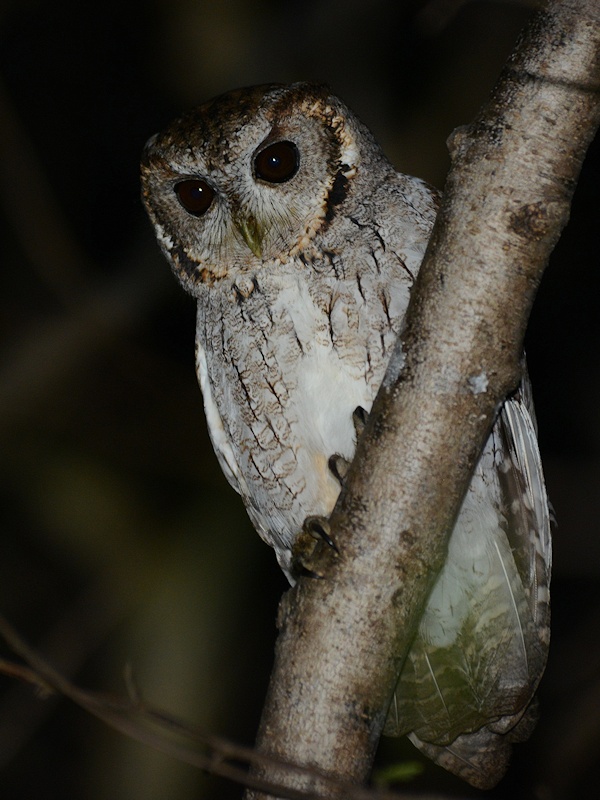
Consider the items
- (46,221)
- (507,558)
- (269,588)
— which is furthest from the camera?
(269,588)

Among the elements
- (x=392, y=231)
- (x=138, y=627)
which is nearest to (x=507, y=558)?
(x=392, y=231)

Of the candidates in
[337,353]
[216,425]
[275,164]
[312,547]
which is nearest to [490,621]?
[312,547]

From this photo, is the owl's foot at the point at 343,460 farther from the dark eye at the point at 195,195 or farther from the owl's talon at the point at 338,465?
the dark eye at the point at 195,195

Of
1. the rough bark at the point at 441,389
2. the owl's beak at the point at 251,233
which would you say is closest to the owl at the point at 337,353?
the owl's beak at the point at 251,233

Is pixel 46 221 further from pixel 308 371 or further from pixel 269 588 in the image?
pixel 269 588

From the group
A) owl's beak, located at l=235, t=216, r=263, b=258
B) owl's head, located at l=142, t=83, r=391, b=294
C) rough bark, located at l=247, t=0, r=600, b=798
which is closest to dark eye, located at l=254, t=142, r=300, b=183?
owl's head, located at l=142, t=83, r=391, b=294

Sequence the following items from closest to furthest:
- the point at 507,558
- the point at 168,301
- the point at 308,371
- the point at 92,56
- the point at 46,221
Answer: the point at 308,371
the point at 507,558
the point at 46,221
the point at 168,301
the point at 92,56
